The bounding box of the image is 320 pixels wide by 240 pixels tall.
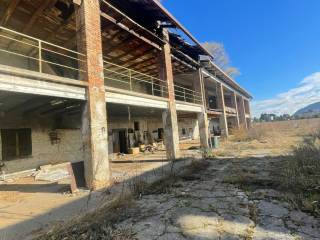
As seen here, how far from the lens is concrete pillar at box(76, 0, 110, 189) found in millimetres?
7691

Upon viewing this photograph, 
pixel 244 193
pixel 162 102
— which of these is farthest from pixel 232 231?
pixel 162 102

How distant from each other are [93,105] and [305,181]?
6607mm

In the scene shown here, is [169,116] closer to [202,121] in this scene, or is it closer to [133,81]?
[202,121]

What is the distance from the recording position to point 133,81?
18938 millimetres

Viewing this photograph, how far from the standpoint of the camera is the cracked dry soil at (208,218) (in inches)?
157

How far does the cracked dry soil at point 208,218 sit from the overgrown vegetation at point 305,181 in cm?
30

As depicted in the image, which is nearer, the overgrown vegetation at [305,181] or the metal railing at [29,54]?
the overgrown vegetation at [305,181]

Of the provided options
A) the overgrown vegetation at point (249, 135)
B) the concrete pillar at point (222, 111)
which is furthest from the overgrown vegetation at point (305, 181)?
the concrete pillar at point (222, 111)

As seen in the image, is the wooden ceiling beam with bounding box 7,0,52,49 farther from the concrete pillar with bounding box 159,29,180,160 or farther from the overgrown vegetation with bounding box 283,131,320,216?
the overgrown vegetation with bounding box 283,131,320,216

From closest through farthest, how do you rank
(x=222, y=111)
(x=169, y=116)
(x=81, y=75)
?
(x=81, y=75)
(x=169, y=116)
(x=222, y=111)

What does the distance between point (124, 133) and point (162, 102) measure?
6.28 metres

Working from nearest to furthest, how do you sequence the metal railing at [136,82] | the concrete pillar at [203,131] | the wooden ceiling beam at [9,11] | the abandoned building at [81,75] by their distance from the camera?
the abandoned building at [81,75] → the wooden ceiling beam at [9,11] → the metal railing at [136,82] → the concrete pillar at [203,131]

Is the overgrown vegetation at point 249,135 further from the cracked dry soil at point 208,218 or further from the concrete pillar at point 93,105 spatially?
the concrete pillar at point 93,105

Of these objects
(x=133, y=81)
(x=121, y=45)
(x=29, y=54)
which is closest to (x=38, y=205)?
(x=121, y=45)
